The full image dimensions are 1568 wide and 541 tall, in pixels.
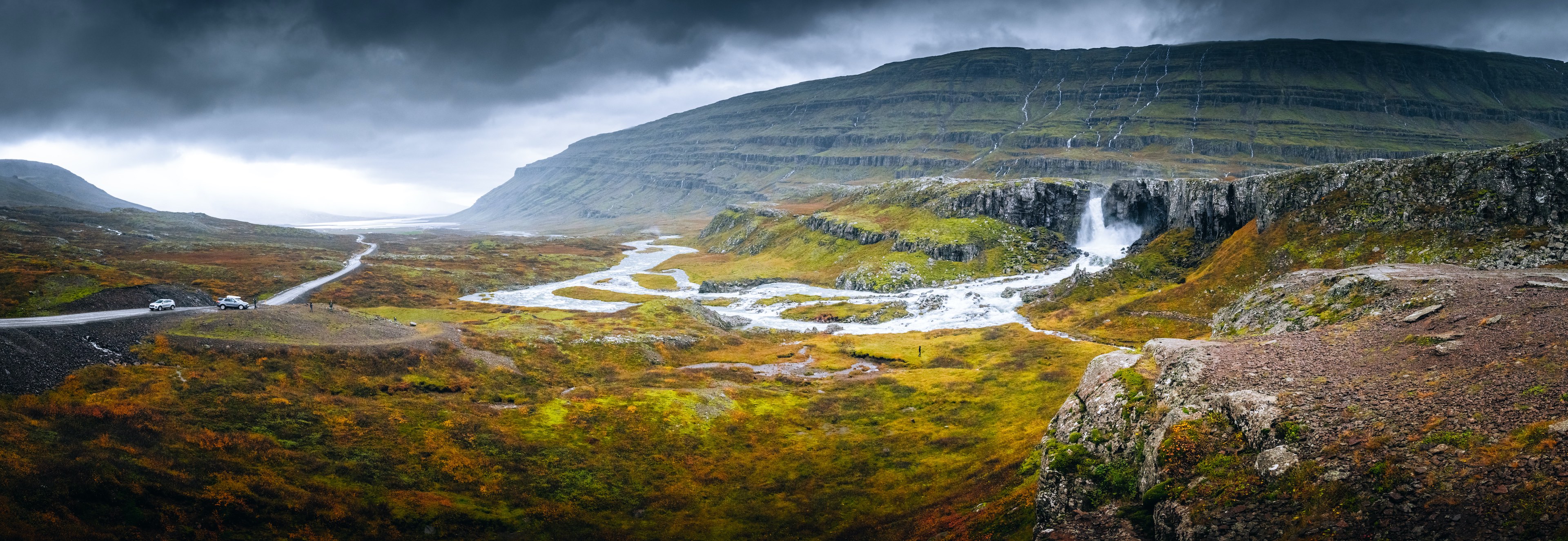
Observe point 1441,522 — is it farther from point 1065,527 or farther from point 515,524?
point 515,524

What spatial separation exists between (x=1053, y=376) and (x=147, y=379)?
92.7 metres

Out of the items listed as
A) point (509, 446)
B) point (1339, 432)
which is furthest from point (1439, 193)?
point (509, 446)

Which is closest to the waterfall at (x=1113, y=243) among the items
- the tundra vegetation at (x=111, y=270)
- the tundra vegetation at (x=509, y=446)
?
the tundra vegetation at (x=509, y=446)

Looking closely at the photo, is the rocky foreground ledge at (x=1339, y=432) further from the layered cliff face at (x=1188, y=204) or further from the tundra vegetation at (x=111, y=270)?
the tundra vegetation at (x=111, y=270)

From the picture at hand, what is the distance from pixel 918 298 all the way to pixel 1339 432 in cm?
13472

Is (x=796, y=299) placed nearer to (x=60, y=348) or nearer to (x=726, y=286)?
(x=726, y=286)

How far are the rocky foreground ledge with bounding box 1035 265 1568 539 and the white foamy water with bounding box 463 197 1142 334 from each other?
93.4 meters

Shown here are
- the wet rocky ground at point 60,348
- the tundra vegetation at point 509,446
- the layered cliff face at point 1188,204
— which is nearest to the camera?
the tundra vegetation at point 509,446

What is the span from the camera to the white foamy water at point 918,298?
137 meters

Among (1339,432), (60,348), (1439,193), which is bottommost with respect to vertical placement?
(60,348)

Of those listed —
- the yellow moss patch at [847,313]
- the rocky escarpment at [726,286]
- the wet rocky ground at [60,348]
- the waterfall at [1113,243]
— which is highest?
the waterfall at [1113,243]

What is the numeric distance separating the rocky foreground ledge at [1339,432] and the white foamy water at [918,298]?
93.4 metres

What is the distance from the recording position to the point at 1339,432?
2466 cm

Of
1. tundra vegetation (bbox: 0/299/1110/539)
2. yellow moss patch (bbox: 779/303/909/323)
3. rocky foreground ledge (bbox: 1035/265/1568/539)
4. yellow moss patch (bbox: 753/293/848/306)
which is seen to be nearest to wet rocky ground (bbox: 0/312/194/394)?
tundra vegetation (bbox: 0/299/1110/539)
